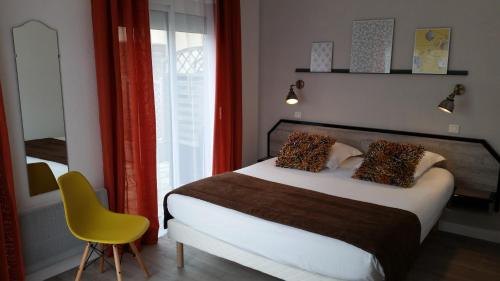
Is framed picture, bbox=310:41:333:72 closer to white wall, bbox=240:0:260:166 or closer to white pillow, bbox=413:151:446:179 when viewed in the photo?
white wall, bbox=240:0:260:166

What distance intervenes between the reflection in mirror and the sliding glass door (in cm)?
87

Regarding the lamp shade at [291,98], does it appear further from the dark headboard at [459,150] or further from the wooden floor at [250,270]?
the wooden floor at [250,270]

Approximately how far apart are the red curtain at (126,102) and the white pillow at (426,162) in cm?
226

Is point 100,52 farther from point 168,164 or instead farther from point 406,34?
point 406,34

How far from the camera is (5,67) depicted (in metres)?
2.59

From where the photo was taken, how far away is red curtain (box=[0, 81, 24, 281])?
2.51 m

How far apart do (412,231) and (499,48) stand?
188 cm

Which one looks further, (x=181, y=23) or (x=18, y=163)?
(x=181, y=23)

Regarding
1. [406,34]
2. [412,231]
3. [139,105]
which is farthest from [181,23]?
[412,231]

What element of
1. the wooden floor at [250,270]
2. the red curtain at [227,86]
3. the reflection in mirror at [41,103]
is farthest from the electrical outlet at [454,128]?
the reflection in mirror at [41,103]

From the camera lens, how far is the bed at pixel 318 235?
7.58ft

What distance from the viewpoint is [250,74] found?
4633 mm

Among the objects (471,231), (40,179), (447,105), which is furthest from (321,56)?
→ (40,179)

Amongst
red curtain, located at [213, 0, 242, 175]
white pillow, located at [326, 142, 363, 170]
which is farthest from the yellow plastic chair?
white pillow, located at [326, 142, 363, 170]
